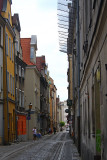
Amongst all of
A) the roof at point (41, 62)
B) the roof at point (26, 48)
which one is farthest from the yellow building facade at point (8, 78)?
the roof at point (41, 62)

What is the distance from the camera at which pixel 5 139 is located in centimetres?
3509

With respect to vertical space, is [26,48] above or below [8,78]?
above

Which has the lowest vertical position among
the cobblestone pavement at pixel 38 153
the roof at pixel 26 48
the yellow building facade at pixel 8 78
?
the cobblestone pavement at pixel 38 153

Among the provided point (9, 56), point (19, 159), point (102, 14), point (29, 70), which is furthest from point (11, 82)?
point (102, 14)

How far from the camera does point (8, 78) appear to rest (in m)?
38.7

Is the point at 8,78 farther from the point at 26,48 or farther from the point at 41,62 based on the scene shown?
the point at 41,62

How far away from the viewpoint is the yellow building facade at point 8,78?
35.6 metres

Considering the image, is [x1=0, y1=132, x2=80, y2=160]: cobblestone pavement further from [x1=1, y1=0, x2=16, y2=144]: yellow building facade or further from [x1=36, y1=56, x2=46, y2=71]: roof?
[x1=36, y1=56, x2=46, y2=71]: roof

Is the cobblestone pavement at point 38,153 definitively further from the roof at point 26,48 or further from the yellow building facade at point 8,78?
the roof at point 26,48

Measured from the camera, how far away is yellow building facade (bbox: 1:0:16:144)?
3559 cm

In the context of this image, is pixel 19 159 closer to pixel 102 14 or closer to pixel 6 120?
pixel 102 14

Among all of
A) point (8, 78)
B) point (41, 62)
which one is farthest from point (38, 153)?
point (41, 62)

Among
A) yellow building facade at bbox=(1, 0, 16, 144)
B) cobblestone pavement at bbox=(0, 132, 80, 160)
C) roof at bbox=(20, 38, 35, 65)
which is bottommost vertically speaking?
cobblestone pavement at bbox=(0, 132, 80, 160)

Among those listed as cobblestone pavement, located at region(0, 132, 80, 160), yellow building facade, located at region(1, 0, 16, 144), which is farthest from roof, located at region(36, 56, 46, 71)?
cobblestone pavement, located at region(0, 132, 80, 160)
